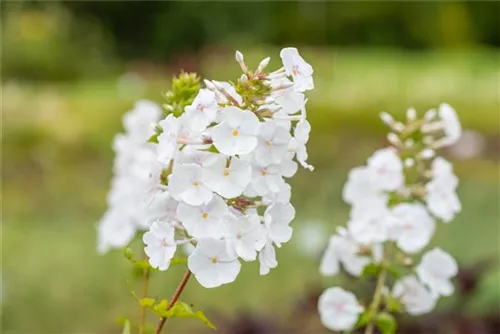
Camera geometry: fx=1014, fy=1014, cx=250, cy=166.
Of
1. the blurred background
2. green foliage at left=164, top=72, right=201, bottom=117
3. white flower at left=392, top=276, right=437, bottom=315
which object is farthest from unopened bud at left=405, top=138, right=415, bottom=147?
the blurred background

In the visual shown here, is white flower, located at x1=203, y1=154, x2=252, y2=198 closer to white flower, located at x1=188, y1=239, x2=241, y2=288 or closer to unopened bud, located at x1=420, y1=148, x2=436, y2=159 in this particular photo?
white flower, located at x1=188, y1=239, x2=241, y2=288

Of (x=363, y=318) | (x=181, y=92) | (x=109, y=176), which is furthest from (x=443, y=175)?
(x=109, y=176)

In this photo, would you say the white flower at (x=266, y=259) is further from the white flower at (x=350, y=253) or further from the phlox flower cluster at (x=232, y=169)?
the white flower at (x=350, y=253)

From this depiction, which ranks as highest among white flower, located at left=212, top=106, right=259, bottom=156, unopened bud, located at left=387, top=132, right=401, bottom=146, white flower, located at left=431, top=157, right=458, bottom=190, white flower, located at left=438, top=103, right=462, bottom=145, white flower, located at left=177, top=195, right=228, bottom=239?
white flower, located at left=212, top=106, right=259, bottom=156

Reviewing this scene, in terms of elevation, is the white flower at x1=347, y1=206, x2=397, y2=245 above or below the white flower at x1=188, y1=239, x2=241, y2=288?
below

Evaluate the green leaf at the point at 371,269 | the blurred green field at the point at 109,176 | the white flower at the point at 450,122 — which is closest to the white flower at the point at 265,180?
the green leaf at the point at 371,269

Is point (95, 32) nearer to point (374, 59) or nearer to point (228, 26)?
point (228, 26)

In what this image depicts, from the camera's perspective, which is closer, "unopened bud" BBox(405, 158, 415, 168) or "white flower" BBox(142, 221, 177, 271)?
"white flower" BBox(142, 221, 177, 271)
